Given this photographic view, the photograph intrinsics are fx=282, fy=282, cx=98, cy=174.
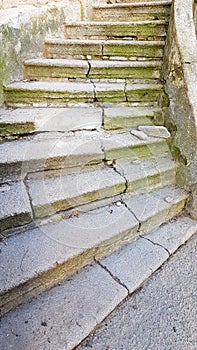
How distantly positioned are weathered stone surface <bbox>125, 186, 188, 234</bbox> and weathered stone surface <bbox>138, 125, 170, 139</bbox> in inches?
17.9

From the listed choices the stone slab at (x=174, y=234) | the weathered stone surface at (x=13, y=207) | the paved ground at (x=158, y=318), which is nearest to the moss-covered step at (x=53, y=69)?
the weathered stone surface at (x=13, y=207)

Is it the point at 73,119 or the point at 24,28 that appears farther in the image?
the point at 24,28

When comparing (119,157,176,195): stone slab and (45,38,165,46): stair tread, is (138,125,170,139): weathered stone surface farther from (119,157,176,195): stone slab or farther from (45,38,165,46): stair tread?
(45,38,165,46): stair tread

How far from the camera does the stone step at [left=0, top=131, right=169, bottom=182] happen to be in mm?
1870

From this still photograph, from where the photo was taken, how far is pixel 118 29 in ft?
9.56

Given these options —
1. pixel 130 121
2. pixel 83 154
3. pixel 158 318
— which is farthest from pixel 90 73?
pixel 158 318

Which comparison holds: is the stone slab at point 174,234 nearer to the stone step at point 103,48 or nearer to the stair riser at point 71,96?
the stair riser at point 71,96

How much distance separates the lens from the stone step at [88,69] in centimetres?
255

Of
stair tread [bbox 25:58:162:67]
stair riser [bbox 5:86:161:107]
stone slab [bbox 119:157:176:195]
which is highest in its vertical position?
stair tread [bbox 25:58:162:67]

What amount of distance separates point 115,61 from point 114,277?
204 centimetres

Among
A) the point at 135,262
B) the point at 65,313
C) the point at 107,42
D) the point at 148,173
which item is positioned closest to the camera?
the point at 65,313

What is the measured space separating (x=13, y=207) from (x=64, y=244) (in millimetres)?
378

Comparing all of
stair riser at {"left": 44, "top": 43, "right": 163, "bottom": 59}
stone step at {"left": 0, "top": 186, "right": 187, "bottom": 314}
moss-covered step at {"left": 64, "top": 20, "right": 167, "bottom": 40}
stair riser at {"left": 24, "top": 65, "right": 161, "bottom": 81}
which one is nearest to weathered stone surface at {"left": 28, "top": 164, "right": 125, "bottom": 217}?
stone step at {"left": 0, "top": 186, "right": 187, "bottom": 314}

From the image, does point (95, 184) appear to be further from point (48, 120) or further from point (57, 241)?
point (48, 120)
